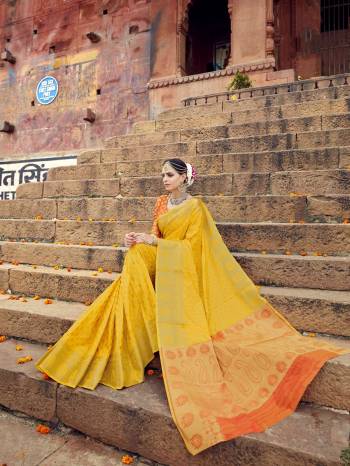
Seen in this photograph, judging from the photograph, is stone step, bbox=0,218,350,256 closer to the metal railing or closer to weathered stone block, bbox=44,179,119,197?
weathered stone block, bbox=44,179,119,197

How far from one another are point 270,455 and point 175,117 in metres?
6.03

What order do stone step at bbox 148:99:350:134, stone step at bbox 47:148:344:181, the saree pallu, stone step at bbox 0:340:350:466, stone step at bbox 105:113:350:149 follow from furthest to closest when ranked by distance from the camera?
1. stone step at bbox 148:99:350:134
2. stone step at bbox 105:113:350:149
3. stone step at bbox 47:148:344:181
4. the saree pallu
5. stone step at bbox 0:340:350:466

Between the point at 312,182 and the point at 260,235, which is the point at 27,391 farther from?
the point at 312,182

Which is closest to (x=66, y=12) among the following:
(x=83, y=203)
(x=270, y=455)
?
(x=83, y=203)

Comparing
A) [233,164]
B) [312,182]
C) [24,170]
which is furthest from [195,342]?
[24,170]

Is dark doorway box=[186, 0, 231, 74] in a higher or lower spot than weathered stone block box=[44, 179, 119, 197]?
higher

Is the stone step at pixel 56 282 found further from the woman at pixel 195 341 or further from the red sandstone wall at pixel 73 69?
the red sandstone wall at pixel 73 69

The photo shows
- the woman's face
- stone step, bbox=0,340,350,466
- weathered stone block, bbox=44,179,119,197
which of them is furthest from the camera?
weathered stone block, bbox=44,179,119,197

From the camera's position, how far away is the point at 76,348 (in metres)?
2.44

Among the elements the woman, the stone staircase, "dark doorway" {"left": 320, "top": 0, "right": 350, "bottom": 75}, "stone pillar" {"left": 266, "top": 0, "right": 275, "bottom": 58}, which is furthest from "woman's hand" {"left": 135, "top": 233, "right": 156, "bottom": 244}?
"dark doorway" {"left": 320, "top": 0, "right": 350, "bottom": 75}

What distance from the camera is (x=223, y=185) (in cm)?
460

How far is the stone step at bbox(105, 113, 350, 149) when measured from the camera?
16.8 feet

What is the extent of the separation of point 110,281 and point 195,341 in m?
1.35

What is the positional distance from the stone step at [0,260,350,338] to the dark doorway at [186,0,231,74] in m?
12.2
